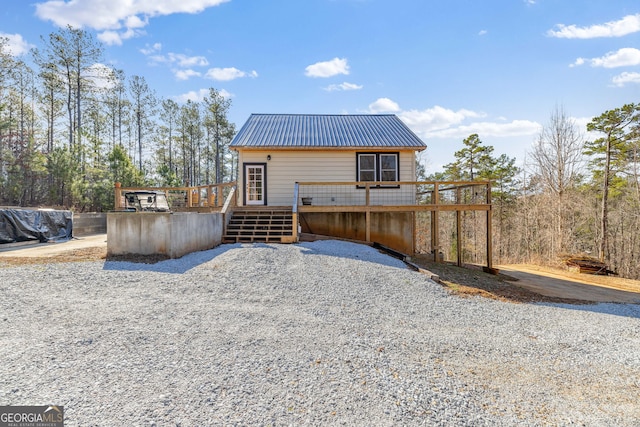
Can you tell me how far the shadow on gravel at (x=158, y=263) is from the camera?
6188 millimetres

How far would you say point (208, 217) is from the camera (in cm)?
880

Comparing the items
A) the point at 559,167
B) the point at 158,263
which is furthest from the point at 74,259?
the point at 559,167

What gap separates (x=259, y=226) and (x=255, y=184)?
2.80m

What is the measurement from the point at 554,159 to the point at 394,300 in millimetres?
18442

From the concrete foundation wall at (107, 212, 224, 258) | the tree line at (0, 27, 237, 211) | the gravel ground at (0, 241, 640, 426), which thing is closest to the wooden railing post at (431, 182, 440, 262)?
the gravel ground at (0, 241, 640, 426)

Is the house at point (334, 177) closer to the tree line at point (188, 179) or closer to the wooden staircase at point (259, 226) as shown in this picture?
the wooden staircase at point (259, 226)

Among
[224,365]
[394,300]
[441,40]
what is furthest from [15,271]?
[441,40]

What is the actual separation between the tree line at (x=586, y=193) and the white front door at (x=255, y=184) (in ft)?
40.4

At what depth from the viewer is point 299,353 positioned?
3.15 metres

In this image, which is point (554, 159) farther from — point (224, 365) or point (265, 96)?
point (224, 365)

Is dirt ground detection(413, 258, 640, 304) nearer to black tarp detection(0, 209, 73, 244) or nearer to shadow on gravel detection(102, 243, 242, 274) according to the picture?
shadow on gravel detection(102, 243, 242, 274)

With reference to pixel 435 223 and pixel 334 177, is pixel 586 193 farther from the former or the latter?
pixel 334 177

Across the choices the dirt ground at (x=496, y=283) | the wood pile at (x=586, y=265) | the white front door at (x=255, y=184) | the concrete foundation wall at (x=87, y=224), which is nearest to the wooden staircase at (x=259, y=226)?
the white front door at (x=255, y=184)

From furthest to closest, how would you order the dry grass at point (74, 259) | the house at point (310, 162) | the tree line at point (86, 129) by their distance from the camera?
1. the tree line at point (86, 129)
2. the house at point (310, 162)
3. the dry grass at point (74, 259)
